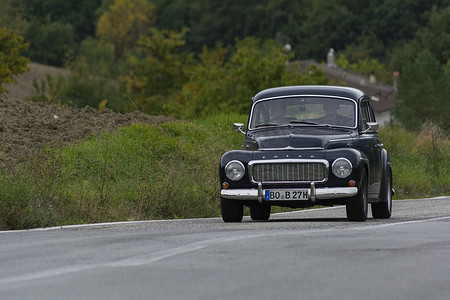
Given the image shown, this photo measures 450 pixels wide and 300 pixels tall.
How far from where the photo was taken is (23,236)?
11375mm

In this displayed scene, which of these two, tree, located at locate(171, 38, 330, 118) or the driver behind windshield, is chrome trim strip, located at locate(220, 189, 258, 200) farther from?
tree, located at locate(171, 38, 330, 118)

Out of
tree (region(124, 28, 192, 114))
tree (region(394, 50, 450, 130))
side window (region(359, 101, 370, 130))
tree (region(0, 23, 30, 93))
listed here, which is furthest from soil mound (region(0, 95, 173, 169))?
tree (region(394, 50, 450, 130))

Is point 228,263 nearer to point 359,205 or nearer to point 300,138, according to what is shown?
point 359,205

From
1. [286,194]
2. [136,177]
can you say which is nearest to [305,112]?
[286,194]

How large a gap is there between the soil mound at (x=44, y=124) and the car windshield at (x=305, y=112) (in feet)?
19.9

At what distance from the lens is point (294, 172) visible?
45.1ft

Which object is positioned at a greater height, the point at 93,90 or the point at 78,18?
the point at 78,18

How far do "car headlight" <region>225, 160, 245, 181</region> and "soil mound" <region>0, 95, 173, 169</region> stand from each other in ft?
22.1

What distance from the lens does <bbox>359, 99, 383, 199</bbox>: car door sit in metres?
15.0

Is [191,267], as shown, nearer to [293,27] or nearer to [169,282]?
[169,282]

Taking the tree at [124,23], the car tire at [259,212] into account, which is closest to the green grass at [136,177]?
the car tire at [259,212]

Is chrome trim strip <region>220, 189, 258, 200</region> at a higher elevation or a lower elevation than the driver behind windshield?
lower

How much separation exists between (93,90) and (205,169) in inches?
2431

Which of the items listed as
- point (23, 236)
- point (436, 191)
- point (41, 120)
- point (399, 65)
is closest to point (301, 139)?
point (23, 236)
